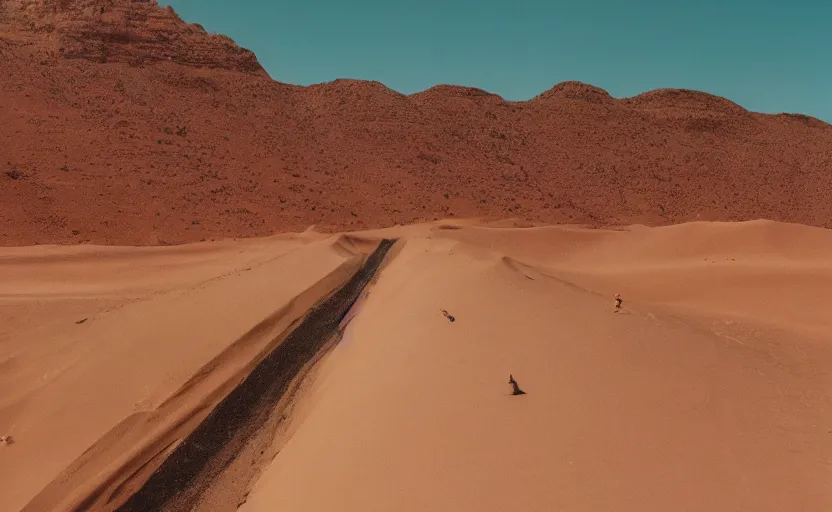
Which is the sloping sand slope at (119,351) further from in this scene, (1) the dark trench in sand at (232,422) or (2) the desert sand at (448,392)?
(1) the dark trench in sand at (232,422)

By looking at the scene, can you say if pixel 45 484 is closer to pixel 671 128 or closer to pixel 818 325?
pixel 818 325

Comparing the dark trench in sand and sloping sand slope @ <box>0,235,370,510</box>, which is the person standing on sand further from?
sloping sand slope @ <box>0,235,370,510</box>

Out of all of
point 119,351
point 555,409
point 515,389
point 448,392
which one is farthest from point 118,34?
point 555,409

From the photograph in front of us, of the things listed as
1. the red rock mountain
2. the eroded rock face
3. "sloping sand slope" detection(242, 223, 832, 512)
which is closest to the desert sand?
"sloping sand slope" detection(242, 223, 832, 512)

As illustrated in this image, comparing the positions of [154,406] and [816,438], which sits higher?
[816,438]

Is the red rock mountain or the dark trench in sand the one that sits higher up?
the red rock mountain

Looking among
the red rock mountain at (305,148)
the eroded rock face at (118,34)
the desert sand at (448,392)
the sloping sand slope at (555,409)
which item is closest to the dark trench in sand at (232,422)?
the desert sand at (448,392)

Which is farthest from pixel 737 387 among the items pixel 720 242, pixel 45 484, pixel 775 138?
pixel 775 138
